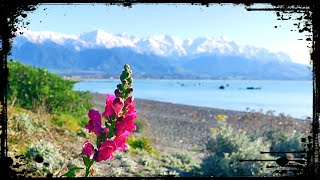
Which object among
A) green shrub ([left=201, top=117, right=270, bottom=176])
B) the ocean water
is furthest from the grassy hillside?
the ocean water

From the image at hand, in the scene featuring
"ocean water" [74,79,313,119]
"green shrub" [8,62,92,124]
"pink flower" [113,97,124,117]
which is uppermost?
"pink flower" [113,97,124,117]

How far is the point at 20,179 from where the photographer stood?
2.51m

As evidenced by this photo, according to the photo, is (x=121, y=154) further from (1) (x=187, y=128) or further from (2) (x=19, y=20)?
(1) (x=187, y=128)

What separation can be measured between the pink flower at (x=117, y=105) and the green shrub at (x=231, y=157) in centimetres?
531

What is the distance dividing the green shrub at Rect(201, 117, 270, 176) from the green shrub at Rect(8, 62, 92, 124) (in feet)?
16.1

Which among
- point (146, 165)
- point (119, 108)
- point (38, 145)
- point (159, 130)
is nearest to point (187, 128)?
point (159, 130)

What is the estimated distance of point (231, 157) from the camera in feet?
29.8

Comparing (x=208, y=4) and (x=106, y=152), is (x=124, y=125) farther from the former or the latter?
(x=208, y=4)

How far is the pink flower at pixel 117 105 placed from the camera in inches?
130

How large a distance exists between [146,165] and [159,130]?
11.6m

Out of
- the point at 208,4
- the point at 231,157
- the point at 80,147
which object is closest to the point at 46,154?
the point at 80,147

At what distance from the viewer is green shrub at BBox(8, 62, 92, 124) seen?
13.7 m

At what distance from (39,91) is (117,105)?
36.4ft

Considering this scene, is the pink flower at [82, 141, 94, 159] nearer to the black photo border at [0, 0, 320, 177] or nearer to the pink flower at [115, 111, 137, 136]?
the pink flower at [115, 111, 137, 136]
